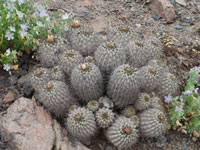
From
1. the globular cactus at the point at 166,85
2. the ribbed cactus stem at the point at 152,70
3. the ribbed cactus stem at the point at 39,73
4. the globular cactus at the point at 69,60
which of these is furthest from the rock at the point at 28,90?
the globular cactus at the point at 166,85

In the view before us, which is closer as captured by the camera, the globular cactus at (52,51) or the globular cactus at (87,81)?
the globular cactus at (87,81)

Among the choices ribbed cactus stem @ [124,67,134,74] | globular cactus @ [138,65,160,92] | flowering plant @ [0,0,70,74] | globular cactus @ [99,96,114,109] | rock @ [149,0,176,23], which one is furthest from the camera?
rock @ [149,0,176,23]

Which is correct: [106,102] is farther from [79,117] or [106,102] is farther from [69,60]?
[69,60]

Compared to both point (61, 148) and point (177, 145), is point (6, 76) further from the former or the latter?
point (177, 145)

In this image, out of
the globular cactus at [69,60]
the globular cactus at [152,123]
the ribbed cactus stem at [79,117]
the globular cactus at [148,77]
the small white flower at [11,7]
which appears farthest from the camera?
the small white flower at [11,7]

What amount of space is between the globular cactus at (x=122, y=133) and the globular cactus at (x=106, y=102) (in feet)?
0.90

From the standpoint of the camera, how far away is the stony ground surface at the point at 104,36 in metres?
2.88

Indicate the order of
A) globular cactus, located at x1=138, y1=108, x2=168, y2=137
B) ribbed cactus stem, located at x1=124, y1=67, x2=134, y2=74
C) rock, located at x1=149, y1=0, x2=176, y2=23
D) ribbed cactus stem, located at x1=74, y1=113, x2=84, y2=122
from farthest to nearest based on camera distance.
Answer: rock, located at x1=149, y1=0, x2=176, y2=23 < globular cactus, located at x1=138, y1=108, x2=168, y2=137 < ribbed cactus stem, located at x1=124, y1=67, x2=134, y2=74 < ribbed cactus stem, located at x1=74, y1=113, x2=84, y2=122

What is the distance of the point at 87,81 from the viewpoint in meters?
2.87

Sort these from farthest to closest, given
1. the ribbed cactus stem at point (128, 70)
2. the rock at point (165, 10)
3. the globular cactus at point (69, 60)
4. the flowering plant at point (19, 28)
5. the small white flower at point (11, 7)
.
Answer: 1. the rock at point (165, 10)
2. the small white flower at point (11, 7)
3. the flowering plant at point (19, 28)
4. the globular cactus at point (69, 60)
5. the ribbed cactus stem at point (128, 70)

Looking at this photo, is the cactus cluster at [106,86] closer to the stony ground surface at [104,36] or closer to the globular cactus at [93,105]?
the globular cactus at [93,105]

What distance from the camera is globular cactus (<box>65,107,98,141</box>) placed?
2.68m

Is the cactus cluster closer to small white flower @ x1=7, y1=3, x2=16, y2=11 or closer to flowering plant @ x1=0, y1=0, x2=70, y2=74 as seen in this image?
flowering plant @ x1=0, y1=0, x2=70, y2=74

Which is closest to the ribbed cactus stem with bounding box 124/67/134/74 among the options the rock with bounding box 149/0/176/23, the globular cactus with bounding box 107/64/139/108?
the globular cactus with bounding box 107/64/139/108
